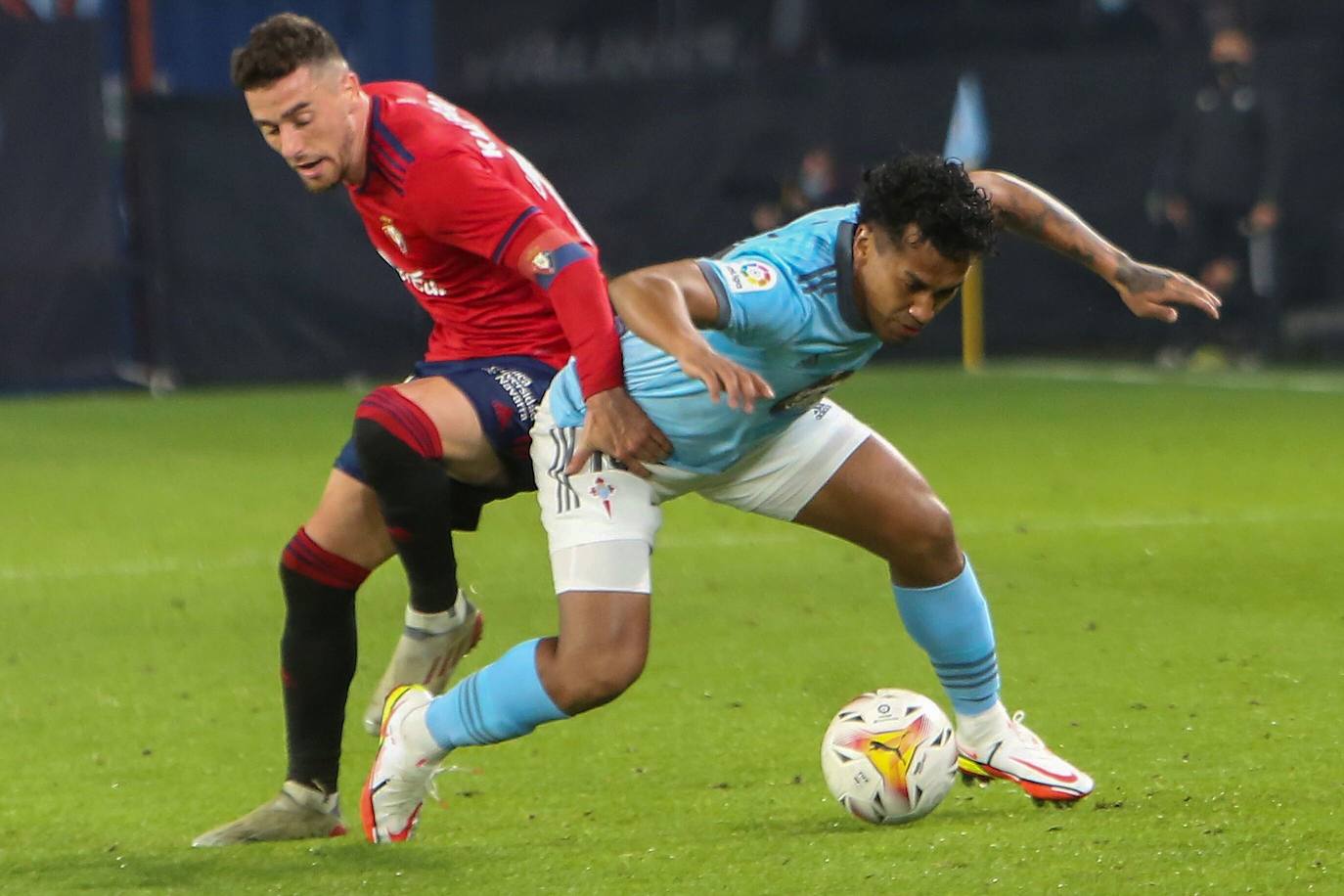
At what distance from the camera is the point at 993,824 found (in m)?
4.39

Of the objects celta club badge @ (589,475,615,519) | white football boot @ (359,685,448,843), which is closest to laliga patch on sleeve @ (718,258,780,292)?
celta club badge @ (589,475,615,519)

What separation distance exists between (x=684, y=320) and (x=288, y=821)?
1.46 m

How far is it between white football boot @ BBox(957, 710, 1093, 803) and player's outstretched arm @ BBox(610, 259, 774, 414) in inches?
44.2

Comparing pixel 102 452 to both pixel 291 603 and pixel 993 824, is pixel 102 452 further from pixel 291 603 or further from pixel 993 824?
pixel 993 824

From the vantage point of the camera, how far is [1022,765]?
4547 mm

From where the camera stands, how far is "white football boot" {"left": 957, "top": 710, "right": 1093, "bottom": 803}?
4477 millimetres

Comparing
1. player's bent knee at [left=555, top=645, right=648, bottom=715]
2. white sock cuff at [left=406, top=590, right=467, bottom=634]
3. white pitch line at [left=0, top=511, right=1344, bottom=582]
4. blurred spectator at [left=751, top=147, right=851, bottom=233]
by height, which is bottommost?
blurred spectator at [left=751, top=147, right=851, bottom=233]

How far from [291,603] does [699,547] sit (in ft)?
12.4

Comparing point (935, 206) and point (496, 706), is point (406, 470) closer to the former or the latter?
point (496, 706)

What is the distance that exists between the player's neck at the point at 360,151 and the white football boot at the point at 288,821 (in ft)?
4.29

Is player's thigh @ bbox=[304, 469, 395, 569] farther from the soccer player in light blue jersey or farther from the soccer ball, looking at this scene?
the soccer ball

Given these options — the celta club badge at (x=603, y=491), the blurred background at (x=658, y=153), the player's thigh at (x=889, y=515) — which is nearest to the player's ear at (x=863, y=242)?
the player's thigh at (x=889, y=515)

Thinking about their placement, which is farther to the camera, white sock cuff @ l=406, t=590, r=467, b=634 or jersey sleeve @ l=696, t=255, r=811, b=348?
white sock cuff @ l=406, t=590, r=467, b=634

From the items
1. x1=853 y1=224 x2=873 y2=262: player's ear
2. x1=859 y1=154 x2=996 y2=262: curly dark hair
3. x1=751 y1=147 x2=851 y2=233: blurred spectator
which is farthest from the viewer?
x1=751 y1=147 x2=851 y2=233: blurred spectator
